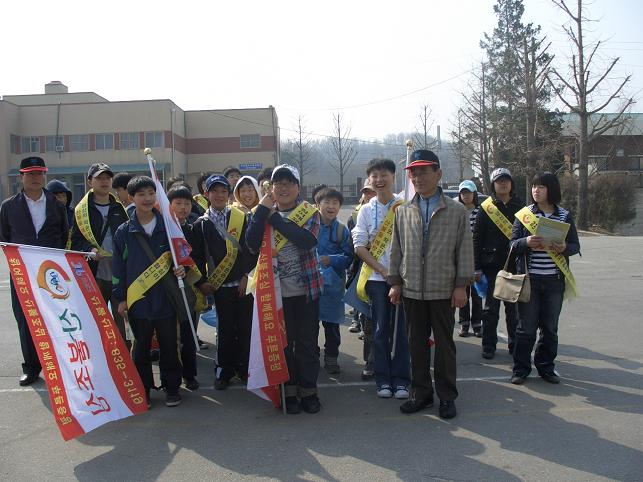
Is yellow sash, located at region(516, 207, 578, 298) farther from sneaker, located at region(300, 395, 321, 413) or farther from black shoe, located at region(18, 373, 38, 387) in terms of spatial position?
black shoe, located at region(18, 373, 38, 387)

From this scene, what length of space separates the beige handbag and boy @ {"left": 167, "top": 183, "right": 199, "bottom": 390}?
111 inches

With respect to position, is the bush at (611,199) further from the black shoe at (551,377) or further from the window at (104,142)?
the window at (104,142)

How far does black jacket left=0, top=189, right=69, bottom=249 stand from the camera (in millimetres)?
5266

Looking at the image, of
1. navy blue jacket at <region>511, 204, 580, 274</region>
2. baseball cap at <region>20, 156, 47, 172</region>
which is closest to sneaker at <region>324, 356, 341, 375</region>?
navy blue jacket at <region>511, 204, 580, 274</region>

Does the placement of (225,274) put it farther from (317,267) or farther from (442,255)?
(442,255)

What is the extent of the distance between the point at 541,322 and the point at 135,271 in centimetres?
361

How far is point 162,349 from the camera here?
462 centimetres

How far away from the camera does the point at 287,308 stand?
4.49m

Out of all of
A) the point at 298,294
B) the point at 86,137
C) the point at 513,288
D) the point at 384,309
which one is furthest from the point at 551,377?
the point at 86,137

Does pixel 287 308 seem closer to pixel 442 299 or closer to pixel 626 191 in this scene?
pixel 442 299

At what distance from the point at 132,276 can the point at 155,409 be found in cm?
112

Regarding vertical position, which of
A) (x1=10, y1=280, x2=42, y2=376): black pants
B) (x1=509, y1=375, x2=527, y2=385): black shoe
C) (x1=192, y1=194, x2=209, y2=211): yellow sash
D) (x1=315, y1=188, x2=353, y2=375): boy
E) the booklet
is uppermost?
(x1=192, y1=194, x2=209, y2=211): yellow sash

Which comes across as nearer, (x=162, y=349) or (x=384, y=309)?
(x=162, y=349)

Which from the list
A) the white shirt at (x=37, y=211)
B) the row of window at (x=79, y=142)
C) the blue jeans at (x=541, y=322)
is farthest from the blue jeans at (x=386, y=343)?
the row of window at (x=79, y=142)
